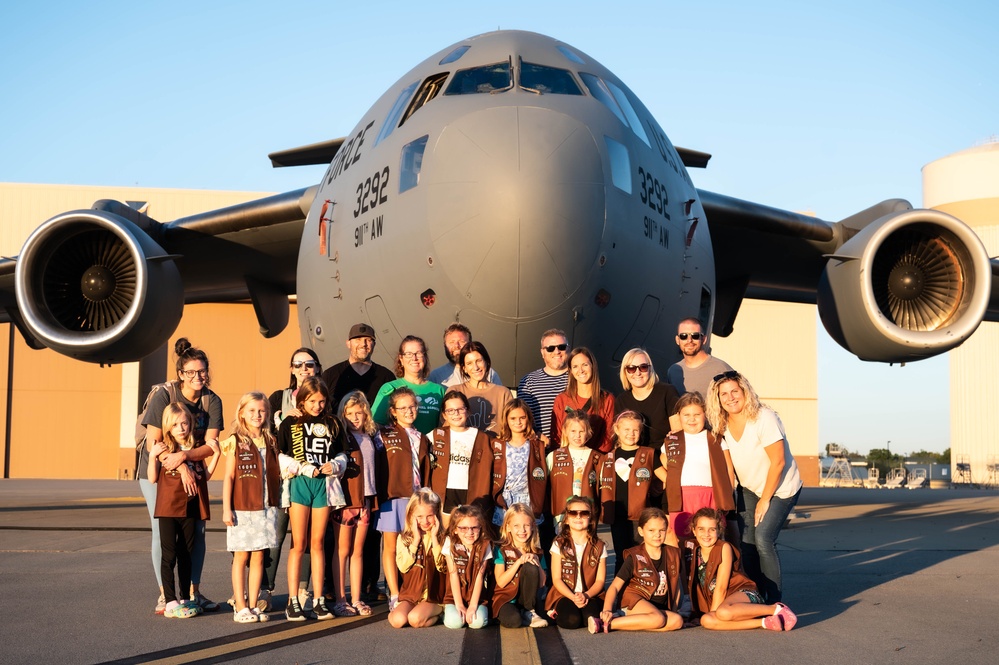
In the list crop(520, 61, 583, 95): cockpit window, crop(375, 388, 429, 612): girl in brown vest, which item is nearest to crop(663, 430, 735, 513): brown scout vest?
crop(375, 388, 429, 612): girl in brown vest

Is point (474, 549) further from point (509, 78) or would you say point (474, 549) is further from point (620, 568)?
point (509, 78)

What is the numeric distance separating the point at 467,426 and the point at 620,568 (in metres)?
1.32

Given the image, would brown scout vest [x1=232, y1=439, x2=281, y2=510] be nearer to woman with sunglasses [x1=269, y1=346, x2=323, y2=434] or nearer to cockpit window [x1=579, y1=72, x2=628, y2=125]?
woman with sunglasses [x1=269, y1=346, x2=323, y2=434]

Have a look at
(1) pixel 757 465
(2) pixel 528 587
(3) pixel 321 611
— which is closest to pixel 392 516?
(3) pixel 321 611

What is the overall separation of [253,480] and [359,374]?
1.37 metres

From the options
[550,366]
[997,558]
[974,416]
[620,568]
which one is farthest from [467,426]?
[974,416]

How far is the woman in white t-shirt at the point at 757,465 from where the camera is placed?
5656mm

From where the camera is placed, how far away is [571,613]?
508cm

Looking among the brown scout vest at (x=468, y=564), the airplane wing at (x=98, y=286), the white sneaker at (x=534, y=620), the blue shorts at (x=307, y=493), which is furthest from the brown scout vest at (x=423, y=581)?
the airplane wing at (x=98, y=286)

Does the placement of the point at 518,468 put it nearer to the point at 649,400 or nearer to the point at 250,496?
the point at 649,400

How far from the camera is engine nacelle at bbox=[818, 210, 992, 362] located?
9.43 metres

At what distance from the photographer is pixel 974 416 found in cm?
4634

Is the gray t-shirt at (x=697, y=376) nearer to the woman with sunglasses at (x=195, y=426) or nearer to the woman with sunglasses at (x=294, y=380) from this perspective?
the woman with sunglasses at (x=294, y=380)

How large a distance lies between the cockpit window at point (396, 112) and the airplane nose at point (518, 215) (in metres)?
1.43
